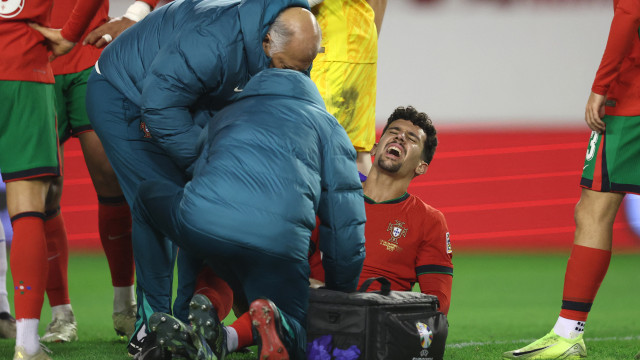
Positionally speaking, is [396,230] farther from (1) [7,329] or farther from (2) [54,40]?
(1) [7,329]

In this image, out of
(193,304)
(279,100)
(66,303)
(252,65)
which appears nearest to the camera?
(193,304)

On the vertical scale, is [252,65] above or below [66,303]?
above

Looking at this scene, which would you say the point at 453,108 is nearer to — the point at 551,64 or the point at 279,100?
the point at 551,64

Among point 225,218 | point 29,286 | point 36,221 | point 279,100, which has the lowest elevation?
point 29,286

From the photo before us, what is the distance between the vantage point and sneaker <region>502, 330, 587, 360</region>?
10.6ft

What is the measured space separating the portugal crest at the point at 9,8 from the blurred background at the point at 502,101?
385cm

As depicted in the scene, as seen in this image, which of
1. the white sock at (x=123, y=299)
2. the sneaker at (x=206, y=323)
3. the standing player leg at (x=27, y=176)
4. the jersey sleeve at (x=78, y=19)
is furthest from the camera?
the white sock at (x=123, y=299)

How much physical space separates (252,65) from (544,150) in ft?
15.3

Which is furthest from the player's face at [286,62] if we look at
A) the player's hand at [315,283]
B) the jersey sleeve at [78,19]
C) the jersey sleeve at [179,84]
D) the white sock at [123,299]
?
the white sock at [123,299]

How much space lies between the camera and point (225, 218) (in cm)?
249

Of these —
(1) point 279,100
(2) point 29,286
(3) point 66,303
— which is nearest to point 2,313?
(3) point 66,303

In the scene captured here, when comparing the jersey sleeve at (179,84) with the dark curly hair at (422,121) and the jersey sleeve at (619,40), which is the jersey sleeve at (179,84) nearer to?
the dark curly hair at (422,121)

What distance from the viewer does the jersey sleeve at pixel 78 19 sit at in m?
3.14

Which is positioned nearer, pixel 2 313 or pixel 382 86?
pixel 2 313
